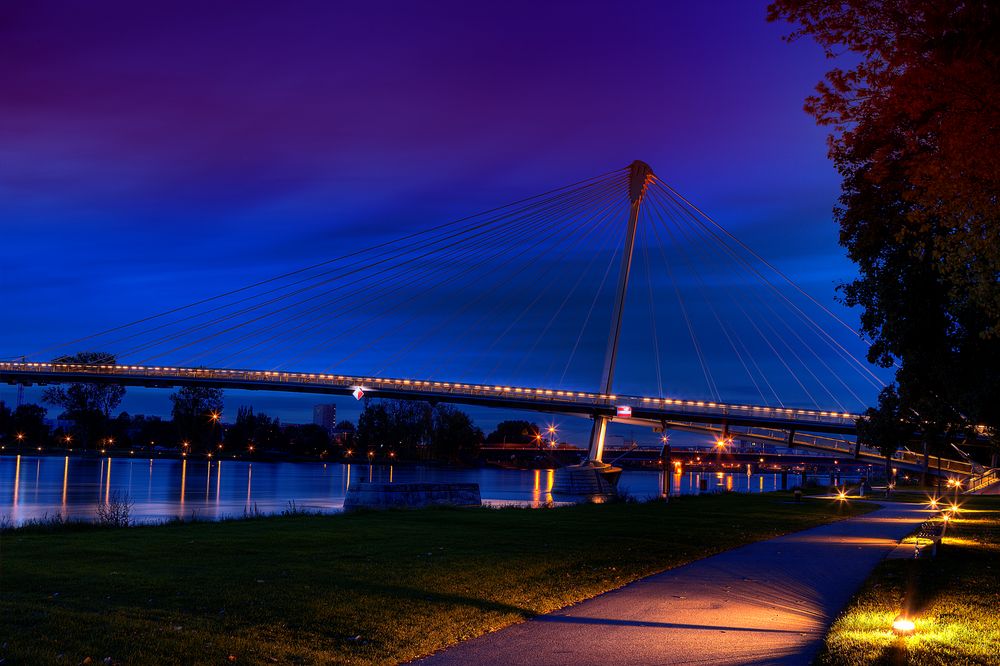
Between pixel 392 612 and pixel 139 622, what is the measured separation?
2469mm

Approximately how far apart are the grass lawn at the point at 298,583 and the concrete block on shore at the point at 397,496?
26.9 feet

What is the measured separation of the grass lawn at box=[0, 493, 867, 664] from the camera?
25.1 ft

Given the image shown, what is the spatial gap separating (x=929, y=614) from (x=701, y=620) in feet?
9.04

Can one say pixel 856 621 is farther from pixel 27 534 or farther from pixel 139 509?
pixel 139 509

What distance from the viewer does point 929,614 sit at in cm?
1030

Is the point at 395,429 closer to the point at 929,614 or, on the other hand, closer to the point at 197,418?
the point at 197,418

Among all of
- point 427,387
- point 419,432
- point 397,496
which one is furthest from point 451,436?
point 397,496

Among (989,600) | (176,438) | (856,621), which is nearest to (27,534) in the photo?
(856,621)

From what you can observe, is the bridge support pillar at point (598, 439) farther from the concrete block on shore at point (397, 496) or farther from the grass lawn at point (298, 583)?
the grass lawn at point (298, 583)

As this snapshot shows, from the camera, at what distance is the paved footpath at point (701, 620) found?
800 cm

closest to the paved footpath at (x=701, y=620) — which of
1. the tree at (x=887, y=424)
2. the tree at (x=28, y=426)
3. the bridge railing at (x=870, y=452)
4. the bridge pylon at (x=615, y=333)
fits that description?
the tree at (x=887, y=424)

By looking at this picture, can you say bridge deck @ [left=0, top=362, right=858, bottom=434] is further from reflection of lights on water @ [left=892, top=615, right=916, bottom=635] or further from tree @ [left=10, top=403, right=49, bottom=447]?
tree @ [left=10, top=403, right=49, bottom=447]

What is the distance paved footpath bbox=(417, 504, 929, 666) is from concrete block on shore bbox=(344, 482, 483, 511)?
48.2ft

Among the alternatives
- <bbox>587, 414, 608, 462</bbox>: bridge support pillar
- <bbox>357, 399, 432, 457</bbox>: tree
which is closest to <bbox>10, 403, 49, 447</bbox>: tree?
<bbox>357, 399, 432, 457</bbox>: tree
